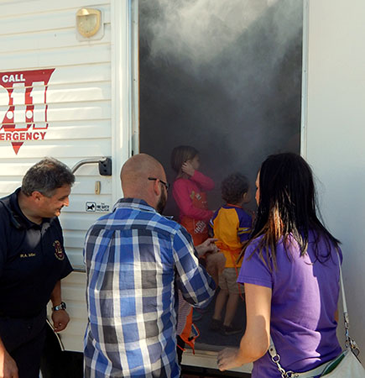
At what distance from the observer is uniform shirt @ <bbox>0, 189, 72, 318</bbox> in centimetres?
223

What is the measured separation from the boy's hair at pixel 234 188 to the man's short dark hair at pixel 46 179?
1.20 metres

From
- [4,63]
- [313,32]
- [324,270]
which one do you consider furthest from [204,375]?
[4,63]

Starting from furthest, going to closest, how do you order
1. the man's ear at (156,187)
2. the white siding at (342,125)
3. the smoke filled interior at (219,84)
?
the smoke filled interior at (219,84) → the white siding at (342,125) → the man's ear at (156,187)

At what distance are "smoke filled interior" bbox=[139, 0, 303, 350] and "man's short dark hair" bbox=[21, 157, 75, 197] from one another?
2.40ft

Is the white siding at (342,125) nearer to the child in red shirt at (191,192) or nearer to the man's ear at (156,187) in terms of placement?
the man's ear at (156,187)

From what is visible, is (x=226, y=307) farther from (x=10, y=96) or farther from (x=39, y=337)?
(x=10, y=96)

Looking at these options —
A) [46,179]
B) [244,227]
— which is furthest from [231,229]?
[46,179]

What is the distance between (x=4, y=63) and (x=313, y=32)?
2.06m

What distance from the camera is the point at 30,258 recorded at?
231 centimetres

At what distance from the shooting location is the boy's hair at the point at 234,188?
297 centimetres

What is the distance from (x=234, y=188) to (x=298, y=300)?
1.60 m

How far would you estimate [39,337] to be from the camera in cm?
247

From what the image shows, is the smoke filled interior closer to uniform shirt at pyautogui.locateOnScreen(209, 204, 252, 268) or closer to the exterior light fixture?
uniform shirt at pyautogui.locateOnScreen(209, 204, 252, 268)

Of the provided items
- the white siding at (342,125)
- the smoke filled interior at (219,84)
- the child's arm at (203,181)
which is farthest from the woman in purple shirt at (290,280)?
the child's arm at (203,181)
